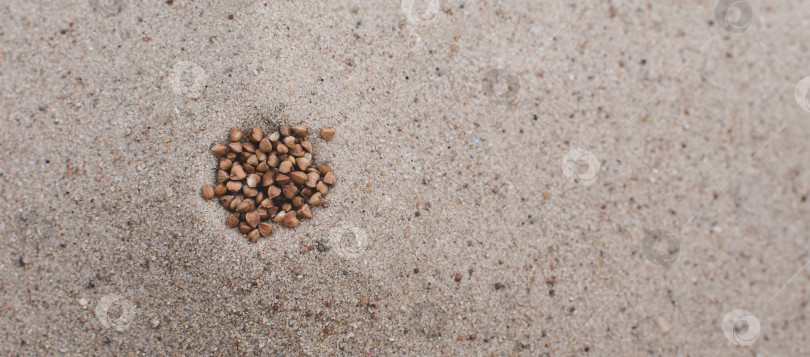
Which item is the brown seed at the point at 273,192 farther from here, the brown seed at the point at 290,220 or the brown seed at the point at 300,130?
the brown seed at the point at 300,130

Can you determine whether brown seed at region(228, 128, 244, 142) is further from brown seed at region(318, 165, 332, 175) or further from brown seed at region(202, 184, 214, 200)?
brown seed at region(318, 165, 332, 175)

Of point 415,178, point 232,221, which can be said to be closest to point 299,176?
point 232,221

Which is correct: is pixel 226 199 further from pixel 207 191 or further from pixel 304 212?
pixel 304 212

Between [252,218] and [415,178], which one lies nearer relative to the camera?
[252,218]

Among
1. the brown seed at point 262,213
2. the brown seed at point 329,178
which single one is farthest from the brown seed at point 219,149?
the brown seed at point 329,178

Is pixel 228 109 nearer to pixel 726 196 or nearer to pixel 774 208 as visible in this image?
pixel 726 196

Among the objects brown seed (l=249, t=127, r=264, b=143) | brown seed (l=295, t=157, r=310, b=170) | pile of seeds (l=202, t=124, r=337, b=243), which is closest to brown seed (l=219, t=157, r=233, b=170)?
pile of seeds (l=202, t=124, r=337, b=243)

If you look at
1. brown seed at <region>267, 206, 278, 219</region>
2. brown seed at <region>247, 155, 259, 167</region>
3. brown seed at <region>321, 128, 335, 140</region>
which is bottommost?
brown seed at <region>267, 206, 278, 219</region>
